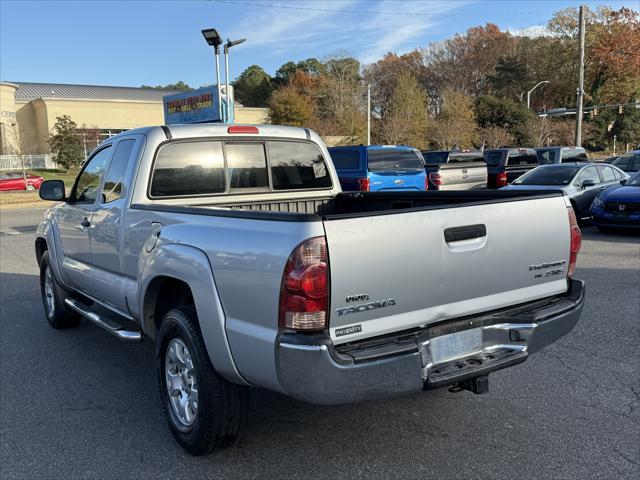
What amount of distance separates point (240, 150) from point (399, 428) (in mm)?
2551

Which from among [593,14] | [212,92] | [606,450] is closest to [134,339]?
[606,450]

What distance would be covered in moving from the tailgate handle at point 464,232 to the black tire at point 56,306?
4.22 m

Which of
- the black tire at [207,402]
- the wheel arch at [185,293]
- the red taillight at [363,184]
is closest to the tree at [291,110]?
the red taillight at [363,184]

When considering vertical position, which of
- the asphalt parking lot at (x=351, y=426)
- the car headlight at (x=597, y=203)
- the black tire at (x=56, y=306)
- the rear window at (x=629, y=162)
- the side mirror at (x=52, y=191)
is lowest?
the asphalt parking lot at (x=351, y=426)

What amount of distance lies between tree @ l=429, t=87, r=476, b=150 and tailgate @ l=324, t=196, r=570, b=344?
4303 centimetres

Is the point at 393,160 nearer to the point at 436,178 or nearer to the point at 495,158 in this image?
the point at 436,178

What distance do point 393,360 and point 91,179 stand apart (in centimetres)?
367

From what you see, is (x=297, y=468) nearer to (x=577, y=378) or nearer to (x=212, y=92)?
(x=577, y=378)

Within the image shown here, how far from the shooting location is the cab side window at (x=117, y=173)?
445cm

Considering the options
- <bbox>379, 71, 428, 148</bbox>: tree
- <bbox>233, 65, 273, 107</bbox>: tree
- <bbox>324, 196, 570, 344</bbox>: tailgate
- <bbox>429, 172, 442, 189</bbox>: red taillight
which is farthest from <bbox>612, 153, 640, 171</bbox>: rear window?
<bbox>233, 65, 273, 107</bbox>: tree

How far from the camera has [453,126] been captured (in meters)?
45.7

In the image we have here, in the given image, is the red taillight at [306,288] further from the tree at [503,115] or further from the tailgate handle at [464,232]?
the tree at [503,115]

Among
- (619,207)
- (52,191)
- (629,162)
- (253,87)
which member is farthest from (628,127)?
(52,191)

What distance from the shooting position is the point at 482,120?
55969 millimetres
